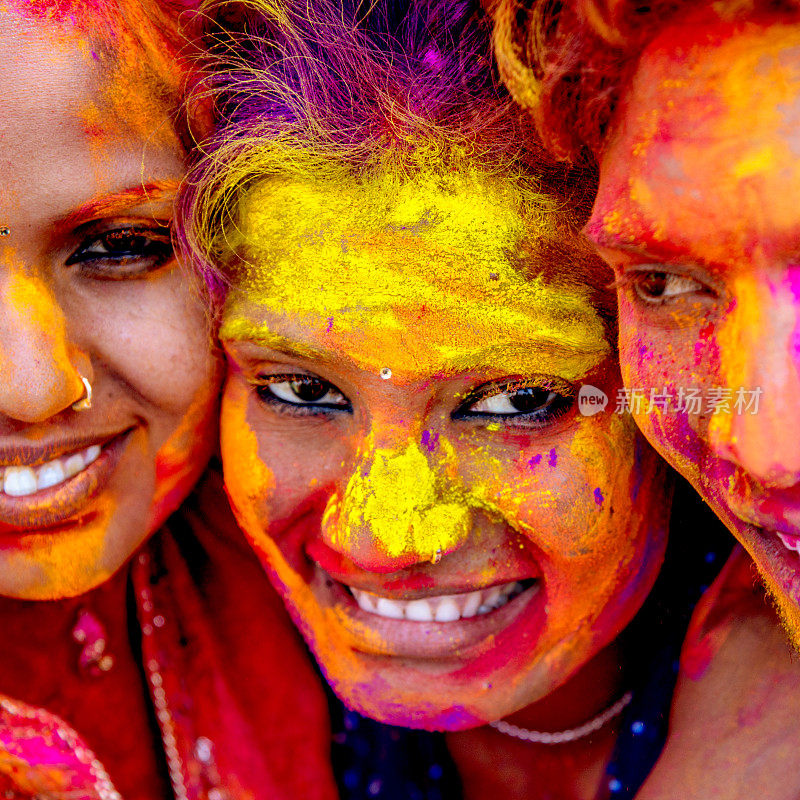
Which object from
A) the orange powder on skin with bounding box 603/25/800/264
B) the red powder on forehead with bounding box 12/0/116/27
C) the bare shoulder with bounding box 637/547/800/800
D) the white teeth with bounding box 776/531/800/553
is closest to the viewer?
the orange powder on skin with bounding box 603/25/800/264

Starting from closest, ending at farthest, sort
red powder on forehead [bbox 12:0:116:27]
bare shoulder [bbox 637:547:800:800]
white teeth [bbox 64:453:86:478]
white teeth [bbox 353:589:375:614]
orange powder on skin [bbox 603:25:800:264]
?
orange powder on skin [bbox 603:25:800:264], red powder on forehead [bbox 12:0:116:27], bare shoulder [bbox 637:547:800:800], white teeth [bbox 64:453:86:478], white teeth [bbox 353:589:375:614]

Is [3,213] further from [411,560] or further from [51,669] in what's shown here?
[51,669]

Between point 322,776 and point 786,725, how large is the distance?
972mm

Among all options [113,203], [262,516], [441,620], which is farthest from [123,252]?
[441,620]

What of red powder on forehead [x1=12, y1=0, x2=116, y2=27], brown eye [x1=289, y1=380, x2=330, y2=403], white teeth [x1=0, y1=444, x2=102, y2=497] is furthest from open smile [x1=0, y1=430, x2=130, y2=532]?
red powder on forehead [x1=12, y1=0, x2=116, y2=27]

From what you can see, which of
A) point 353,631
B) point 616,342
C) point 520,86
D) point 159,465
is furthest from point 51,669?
point 520,86

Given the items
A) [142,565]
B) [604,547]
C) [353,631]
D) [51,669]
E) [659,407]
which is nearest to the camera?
[659,407]

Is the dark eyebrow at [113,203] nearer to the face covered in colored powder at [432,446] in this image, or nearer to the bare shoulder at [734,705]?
the face covered in colored powder at [432,446]

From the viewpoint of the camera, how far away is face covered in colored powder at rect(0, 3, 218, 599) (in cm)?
132

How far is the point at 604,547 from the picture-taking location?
1467 mm

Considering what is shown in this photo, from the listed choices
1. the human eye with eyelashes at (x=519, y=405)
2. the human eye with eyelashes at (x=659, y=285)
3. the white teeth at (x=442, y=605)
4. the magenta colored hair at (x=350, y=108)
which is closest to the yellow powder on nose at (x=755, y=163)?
the human eye with eyelashes at (x=659, y=285)

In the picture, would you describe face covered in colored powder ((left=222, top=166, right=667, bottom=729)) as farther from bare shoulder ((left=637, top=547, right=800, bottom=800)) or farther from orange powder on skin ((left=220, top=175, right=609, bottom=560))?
bare shoulder ((left=637, top=547, right=800, bottom=800))

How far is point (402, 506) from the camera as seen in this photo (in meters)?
1.38

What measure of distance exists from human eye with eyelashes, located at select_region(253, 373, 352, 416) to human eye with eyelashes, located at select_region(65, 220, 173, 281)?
27 centimetres
